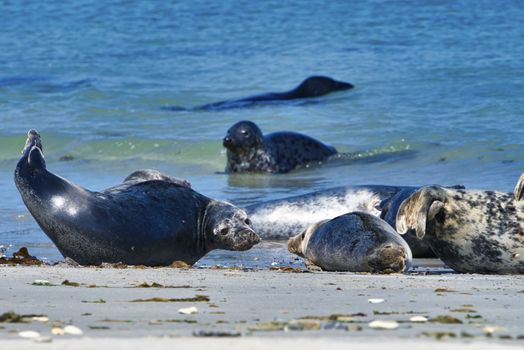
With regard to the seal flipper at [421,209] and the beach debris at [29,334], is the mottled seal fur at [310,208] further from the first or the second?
the beach debris at [29,334]

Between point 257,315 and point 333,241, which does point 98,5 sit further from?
point 257,315

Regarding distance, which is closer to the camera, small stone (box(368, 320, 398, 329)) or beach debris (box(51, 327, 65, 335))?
beach debris (box(51, 327, 65, 335))

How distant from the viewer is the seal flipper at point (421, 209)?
5.74 m

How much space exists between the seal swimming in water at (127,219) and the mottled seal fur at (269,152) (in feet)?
18.7

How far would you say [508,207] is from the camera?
580 cm

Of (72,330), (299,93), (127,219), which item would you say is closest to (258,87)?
(299,93)

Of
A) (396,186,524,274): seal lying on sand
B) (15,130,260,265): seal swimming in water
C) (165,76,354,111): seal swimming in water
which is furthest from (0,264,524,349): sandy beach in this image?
(165,76,354,111): seal swimming in water

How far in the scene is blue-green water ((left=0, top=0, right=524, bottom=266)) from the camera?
1187cm

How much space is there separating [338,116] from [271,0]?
13743 mm

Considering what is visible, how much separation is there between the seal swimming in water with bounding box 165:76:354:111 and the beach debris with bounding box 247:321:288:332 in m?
13.6

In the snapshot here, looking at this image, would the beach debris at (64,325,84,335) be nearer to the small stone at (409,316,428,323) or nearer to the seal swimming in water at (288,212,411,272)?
the small stone at (409,316,428,323)

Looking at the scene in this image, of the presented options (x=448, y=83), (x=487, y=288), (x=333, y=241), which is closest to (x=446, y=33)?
(x=448, y=83)

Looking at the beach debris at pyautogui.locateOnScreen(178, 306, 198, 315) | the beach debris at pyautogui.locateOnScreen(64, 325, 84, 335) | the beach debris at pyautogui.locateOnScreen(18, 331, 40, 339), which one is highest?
the beach debris at pyautogui.locateOnScreen(18, 331, 40, 339)

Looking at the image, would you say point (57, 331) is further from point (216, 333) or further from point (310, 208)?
point (310, 208)
